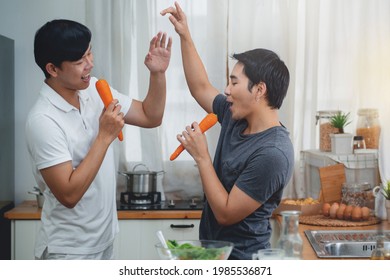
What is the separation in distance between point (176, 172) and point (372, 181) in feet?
2.18

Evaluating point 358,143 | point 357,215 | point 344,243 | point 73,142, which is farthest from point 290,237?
point 358,143

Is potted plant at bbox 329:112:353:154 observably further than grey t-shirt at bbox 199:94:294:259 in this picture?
Yes

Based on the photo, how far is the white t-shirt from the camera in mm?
1427

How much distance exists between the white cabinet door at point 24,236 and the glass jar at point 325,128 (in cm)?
97

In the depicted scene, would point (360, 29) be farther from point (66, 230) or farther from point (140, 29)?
point (66, 230)

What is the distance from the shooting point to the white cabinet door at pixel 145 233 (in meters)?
2.30

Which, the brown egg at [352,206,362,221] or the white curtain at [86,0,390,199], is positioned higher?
the white curtain at [86,0,390,199]

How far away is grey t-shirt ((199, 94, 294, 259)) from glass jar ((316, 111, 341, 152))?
39.1 inches

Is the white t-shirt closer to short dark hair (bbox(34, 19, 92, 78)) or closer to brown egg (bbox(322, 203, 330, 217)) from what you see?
short dark hair (bbox(34, 19, 92, 78))

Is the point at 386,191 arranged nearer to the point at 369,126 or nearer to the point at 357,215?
the point at 357,215

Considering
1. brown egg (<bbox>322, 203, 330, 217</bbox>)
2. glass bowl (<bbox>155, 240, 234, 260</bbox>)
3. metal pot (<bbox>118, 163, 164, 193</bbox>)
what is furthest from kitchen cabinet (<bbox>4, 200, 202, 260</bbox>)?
glass bowl (<bbox>155, 240, 234, 260</bbox>)

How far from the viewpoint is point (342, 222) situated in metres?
2.13
